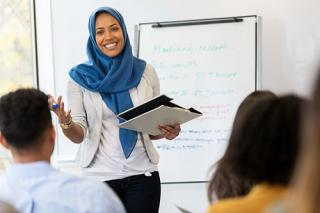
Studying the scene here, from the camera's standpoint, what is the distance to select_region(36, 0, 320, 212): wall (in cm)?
316

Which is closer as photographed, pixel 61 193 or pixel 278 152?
pixel 278 152

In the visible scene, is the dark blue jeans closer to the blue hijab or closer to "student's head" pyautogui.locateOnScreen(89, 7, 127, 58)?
the blue hijab

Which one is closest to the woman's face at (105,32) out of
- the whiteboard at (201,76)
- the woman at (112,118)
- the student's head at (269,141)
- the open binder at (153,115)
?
the woman at (112,118)

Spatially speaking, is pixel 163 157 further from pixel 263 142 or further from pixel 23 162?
pixel 263 142

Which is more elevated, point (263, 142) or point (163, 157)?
point (263, 142)

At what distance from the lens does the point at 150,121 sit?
2.19 m

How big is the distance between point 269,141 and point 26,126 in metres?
A: 0.78

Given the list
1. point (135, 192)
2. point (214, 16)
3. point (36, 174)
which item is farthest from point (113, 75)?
point (214, 16)

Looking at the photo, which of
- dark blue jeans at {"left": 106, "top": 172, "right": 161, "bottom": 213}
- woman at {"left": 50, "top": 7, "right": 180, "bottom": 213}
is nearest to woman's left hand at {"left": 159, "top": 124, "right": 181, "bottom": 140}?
woman at {"left": 50, "top": 7, "right": 180, "bottom": 213}

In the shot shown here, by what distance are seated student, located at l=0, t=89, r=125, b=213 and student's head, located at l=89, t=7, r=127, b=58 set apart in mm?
817

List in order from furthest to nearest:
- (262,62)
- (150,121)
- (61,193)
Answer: (262,62) → (150,121) → (61,193)

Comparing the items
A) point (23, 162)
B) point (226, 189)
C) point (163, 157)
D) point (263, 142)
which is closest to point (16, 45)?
point (163, 157)

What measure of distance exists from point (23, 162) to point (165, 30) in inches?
80.8

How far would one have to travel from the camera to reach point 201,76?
3.31 m
